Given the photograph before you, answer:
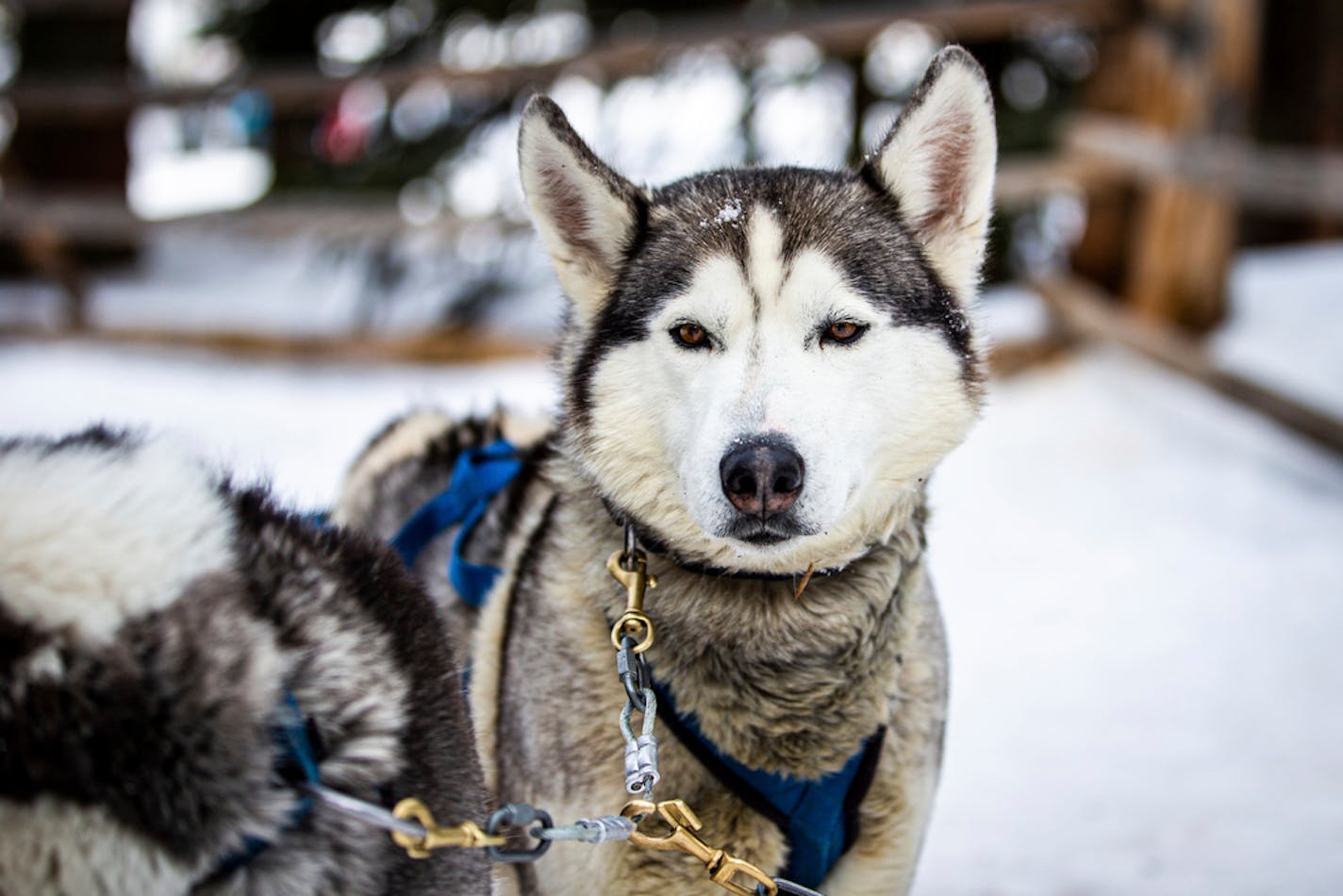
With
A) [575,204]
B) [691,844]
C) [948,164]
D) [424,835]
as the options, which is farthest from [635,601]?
[948,164]

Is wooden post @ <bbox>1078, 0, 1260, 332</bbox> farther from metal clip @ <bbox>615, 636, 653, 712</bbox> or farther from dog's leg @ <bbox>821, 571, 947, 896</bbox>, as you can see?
metal clip @ <bbox>615, 636, 653, 712</bbox>

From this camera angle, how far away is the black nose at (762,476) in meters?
1.64

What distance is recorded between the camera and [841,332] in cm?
185

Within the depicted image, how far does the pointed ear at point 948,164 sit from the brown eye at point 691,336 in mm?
479

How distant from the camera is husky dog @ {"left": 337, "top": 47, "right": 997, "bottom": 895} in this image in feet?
5.75

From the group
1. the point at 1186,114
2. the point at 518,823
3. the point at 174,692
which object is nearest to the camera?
the point at 174,692

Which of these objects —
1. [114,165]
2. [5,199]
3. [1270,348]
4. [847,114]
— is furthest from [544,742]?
[114,165]

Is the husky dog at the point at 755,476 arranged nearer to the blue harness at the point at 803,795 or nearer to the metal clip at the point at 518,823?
the blue harness at the point at 803,795

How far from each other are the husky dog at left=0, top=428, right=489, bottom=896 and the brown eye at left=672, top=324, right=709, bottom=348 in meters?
0.81

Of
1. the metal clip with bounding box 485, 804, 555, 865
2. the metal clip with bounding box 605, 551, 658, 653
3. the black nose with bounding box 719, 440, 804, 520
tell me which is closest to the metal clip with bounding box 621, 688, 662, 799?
the metal clip with bounding box 605, 551, 658, 653

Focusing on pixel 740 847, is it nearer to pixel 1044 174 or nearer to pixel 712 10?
pixel 1044 174

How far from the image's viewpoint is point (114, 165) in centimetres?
1156

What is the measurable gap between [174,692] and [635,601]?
86cm

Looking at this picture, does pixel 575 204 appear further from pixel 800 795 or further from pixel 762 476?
pixel 800 795
